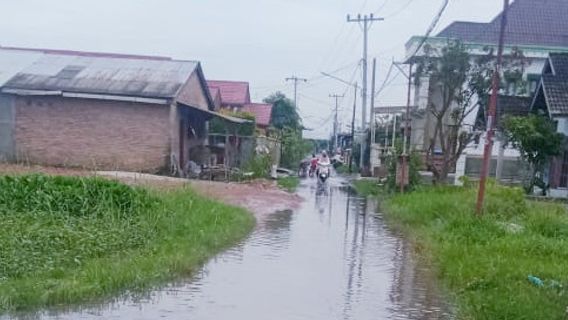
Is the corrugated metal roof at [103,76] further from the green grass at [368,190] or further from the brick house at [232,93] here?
the brick house at [232,93]

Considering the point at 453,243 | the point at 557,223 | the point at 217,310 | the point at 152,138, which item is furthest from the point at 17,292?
the point at 152,138

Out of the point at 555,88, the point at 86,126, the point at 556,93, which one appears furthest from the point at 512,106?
the point at 86,126

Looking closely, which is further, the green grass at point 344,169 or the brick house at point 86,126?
the green grass at point 344,169

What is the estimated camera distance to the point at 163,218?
11430mm

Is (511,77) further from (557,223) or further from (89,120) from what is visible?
(89,120)

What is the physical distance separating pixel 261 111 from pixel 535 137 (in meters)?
27.7

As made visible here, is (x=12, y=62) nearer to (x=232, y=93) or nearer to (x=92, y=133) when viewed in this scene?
(x=92, y=133)

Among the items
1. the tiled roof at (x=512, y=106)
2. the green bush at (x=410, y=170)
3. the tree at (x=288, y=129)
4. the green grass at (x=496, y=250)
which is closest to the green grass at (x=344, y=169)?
the tree at (x=288, y=129)

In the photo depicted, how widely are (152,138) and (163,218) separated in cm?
1273

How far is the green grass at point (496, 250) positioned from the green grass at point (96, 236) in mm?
3782

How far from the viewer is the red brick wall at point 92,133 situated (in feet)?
77.8

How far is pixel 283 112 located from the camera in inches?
2267

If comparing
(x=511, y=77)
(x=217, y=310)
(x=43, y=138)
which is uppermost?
(x=511, y=77)

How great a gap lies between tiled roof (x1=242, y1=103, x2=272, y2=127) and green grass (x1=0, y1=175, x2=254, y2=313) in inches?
1200
